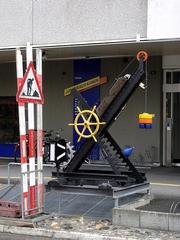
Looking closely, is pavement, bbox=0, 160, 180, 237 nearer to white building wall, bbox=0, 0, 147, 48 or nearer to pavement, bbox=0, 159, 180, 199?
pavement, bbox=0, 159, 180, 199

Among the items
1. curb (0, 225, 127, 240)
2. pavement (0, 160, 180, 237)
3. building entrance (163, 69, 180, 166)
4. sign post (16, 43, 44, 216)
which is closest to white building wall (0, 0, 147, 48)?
sign post (16, 43, 44, 216)

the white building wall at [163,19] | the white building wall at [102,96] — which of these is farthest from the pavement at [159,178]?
the white building wall at [163,19]

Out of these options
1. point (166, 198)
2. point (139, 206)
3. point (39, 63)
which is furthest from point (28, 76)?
point (166, 198)

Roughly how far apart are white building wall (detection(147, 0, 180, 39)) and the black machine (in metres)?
2.19

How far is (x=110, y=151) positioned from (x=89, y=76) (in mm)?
8036

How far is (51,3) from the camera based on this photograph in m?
12.9

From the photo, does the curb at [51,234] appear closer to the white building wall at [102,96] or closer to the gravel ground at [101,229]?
the gravel ground at [101,229]

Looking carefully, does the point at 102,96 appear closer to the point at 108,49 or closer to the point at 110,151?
the point at 108,49

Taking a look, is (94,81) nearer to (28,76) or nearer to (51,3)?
(51,3)

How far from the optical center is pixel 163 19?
A: 11.6 meters

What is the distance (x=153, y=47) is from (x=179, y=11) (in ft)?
7.40

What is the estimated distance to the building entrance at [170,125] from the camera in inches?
638

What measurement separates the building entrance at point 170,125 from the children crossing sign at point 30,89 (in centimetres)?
802

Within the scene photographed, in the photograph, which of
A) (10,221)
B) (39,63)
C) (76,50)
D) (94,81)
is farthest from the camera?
(94,81)
